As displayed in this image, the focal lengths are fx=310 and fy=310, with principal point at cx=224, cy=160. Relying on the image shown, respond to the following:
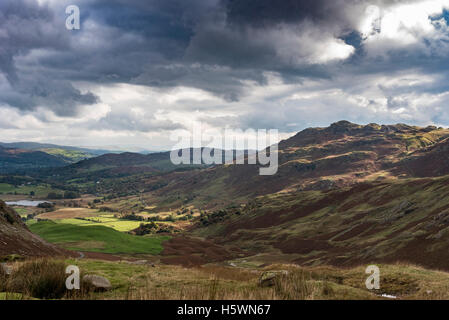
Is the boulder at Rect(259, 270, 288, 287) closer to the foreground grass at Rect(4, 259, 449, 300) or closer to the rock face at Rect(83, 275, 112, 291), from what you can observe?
the foreground grass at Rect(4, 259, 449, 300)

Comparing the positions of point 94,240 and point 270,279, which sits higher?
point 270,279

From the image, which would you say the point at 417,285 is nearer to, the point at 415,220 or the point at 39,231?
the point at 415,220

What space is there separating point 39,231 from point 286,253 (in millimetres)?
75466

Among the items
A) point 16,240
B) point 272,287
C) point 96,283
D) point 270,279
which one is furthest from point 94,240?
point 272,287

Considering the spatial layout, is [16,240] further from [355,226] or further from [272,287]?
[355,226]

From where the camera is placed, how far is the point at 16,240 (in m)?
39.1

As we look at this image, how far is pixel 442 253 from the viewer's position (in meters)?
52.8

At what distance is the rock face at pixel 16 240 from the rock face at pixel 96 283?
23.1 metres

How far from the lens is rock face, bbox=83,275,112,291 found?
16.8m

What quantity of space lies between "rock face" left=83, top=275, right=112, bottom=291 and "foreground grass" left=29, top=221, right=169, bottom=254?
59.1 meters

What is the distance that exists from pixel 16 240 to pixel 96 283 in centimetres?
2932

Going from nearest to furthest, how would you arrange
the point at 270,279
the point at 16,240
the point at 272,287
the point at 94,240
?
the point at 272,287, the point at 270,279, the point at 16,240, the point at 94,240
